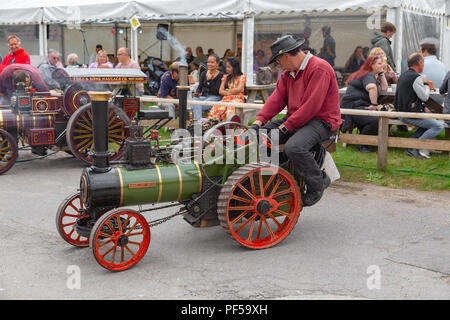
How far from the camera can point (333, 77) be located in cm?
488

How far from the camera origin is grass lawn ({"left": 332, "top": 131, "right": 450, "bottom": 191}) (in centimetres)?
692

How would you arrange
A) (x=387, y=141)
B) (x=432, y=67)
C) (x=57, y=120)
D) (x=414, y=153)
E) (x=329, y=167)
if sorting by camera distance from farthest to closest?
(x=432, y=67) → (x=414, y=153) → (x=57, y=120) → (x=387, y=141) → (x=329, y=167)

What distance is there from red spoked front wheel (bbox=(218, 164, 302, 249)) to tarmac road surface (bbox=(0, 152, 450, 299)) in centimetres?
13

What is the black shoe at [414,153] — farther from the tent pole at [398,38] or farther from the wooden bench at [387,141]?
the tent pole at [398,38]

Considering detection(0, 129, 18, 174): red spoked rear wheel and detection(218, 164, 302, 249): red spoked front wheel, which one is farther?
detection(0, 129, 18, 174): red spoked rear wheel

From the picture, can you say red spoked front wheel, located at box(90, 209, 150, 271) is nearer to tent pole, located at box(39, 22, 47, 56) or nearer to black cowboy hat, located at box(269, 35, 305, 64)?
black cowboy hat, located at box(269, 35, 305, 64)

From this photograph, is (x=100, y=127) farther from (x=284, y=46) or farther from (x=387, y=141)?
(x=387, y=141)

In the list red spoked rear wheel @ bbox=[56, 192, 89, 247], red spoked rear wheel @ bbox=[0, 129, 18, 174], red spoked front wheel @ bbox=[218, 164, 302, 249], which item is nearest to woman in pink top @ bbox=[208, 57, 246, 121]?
red spoked rear wheel @ bbox=[0, 129, 18, 174]

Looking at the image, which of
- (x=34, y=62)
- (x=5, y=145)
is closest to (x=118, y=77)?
(x=5, y=145)

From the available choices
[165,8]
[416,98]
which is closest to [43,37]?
[165,8]

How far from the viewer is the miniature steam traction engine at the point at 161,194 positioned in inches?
167

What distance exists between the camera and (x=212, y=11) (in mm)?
12133

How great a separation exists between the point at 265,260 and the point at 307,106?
4.31ft

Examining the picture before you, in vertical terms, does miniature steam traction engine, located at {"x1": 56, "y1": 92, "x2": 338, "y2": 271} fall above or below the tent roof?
below
